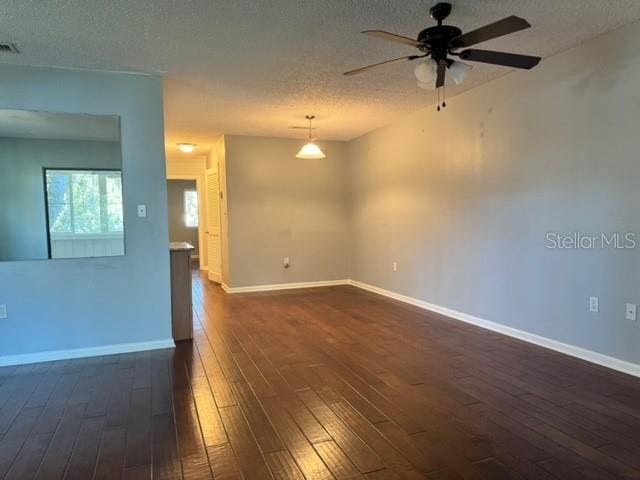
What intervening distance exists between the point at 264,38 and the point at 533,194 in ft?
8.54

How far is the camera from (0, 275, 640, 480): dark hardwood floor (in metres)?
1.98

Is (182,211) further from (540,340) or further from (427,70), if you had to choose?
(427,70)

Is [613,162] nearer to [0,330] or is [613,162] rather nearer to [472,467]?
[472,467]

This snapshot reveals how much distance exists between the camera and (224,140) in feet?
21.2

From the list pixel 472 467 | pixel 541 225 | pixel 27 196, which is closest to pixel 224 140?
pixel 27 196

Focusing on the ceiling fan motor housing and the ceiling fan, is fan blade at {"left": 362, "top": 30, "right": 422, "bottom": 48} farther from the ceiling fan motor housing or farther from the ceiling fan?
the ceiling fan motor housing

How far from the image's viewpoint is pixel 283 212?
6.79m

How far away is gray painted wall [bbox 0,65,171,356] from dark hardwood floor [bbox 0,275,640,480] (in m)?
0.29

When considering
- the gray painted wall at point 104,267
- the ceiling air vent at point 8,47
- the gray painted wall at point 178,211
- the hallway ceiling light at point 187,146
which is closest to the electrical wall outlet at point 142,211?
the gray painted wall at point 104,267

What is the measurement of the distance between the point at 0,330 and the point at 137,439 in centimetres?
205

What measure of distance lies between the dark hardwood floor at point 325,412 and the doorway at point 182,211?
815 centimetres

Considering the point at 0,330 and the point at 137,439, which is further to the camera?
the point at 0,330

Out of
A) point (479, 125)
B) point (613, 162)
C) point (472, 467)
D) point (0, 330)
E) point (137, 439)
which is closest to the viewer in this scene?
point (472, 467)

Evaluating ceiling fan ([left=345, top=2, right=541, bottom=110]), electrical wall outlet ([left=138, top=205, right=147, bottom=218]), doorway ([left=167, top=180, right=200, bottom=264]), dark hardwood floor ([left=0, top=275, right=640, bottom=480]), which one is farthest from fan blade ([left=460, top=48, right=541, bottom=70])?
doorway ([left=167, top=180, right=200, bottom=264])
